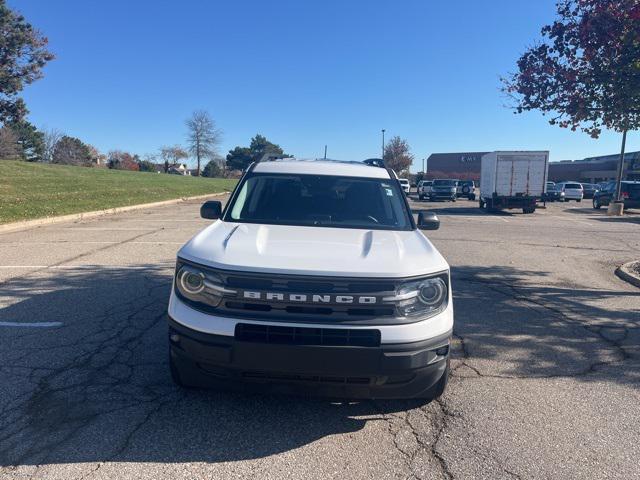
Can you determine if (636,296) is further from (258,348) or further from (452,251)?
(258,348)

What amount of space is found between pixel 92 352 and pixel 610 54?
24.5 ft

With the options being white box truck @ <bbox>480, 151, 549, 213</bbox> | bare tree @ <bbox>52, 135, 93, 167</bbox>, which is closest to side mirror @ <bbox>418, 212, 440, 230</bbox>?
white box truck @ <bbox>480, 151, 549, 213</bbox>

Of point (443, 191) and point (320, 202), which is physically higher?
point (320, 202)

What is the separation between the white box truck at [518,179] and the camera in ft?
81.6

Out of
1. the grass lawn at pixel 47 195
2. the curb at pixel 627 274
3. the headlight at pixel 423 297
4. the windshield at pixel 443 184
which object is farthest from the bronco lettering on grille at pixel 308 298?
the windshield at pixel 443 184

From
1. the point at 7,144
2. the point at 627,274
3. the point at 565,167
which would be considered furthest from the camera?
the point at 565,167

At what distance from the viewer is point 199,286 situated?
129 inches

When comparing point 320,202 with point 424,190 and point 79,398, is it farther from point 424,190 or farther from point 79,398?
point 424,190

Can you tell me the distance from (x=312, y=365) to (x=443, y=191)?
1325 inches

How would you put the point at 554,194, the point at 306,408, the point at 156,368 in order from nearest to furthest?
the point at 306,408 → the point at 156,368 → the point at 554,194

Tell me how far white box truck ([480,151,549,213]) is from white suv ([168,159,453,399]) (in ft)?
75.3

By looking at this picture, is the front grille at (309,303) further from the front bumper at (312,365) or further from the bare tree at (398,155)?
the bare tree at (398,155)

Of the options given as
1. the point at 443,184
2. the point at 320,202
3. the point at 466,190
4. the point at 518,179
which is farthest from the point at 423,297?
the point at 466,190

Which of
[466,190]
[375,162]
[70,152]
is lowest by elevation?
[466,190]
